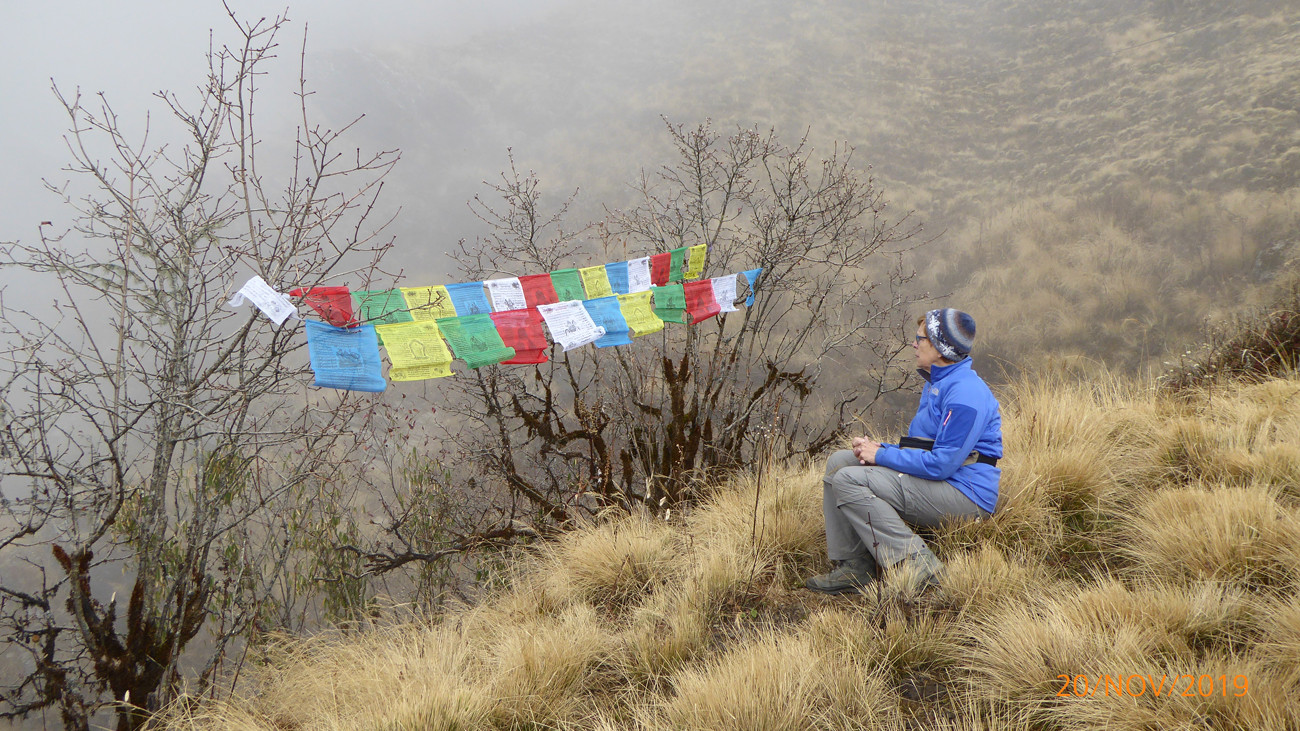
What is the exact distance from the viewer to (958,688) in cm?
234

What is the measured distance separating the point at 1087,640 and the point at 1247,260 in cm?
2535

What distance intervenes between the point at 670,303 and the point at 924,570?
139 inches

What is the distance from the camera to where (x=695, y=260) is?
608 cm

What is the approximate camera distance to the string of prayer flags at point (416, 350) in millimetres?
4504

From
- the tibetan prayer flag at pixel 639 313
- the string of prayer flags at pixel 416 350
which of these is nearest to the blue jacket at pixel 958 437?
the tibetan prayer flag at pixel 639 313

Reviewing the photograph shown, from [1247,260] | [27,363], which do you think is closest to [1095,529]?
[27,363]

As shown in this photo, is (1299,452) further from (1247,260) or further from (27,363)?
(1247,260)

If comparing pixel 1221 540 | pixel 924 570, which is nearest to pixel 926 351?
pixel 924 570

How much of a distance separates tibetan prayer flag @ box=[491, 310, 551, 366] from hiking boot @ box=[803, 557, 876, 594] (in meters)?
2.69

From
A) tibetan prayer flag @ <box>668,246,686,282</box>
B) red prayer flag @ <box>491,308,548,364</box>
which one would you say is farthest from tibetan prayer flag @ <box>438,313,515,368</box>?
tibetan prayer flag @ <box>668,246,686,282</box>

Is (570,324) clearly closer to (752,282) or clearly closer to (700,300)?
(700,300)

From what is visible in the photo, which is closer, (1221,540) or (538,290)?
(1221,540)

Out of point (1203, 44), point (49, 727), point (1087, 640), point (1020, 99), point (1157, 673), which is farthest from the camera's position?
point (1020, 99)

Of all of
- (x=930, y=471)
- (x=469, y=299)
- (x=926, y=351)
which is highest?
(x=469, y=299)
